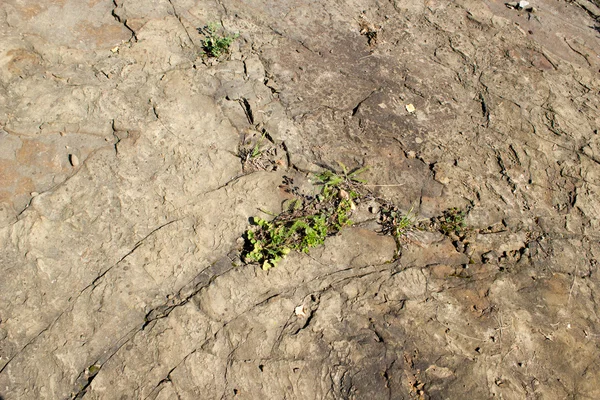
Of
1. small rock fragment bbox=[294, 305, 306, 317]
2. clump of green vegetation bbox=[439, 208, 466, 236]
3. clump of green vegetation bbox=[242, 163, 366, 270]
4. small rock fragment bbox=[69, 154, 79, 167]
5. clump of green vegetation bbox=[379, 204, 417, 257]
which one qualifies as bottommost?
small rock fragment bbox=[69, 154, 79, 167]

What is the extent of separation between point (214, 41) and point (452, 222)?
204cm

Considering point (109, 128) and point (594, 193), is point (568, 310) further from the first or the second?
point (109, 128)

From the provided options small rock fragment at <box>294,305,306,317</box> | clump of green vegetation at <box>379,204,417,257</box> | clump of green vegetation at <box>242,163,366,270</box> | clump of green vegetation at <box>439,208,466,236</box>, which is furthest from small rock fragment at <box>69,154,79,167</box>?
clump of green vegetation at <box>439,208,466,236</box>

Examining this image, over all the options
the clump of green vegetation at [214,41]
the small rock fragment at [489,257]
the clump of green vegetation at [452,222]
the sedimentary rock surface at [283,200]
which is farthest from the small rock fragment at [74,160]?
the small rock fragment at [489,257]

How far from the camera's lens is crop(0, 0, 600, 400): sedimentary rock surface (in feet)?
7.98

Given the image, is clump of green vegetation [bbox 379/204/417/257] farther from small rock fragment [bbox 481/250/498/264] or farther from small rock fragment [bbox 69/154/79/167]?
small rock fragment [bbox 69/154/79/167]

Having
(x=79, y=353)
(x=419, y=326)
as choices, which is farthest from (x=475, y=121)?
(x=79, y=353)

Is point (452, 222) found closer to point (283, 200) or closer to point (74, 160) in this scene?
point (283, 200)

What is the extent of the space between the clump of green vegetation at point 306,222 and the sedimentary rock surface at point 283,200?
7 centimetres

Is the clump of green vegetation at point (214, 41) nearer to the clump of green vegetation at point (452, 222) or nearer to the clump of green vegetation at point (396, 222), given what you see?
the clump of green vegetation at point (396, 222)

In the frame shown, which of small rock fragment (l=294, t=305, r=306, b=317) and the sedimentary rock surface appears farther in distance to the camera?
small rock fragment (l=294, t=305, r=306, b=317)

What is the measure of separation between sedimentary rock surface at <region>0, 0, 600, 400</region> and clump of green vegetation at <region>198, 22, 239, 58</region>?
0.06m

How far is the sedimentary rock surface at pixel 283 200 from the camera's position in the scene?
7.98ft

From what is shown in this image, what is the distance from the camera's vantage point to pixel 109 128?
3158 mm
